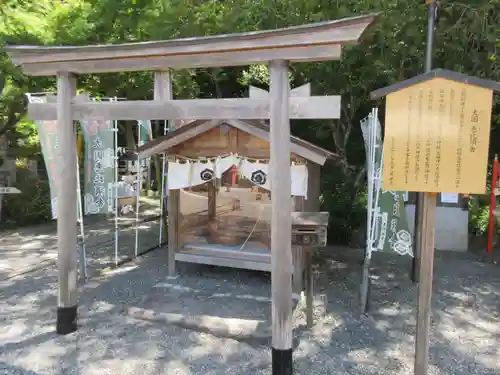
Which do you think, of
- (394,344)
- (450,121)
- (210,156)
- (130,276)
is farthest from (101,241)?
(450,121)

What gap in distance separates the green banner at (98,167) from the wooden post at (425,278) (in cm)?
591

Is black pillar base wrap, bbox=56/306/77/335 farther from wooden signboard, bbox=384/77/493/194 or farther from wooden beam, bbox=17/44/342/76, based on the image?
wooden signboard, bbox=384/77/493/194

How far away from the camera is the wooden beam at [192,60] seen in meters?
4.46

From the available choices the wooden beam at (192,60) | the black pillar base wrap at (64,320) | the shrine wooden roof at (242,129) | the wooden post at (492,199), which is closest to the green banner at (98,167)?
the shrine wooden roof at (242,129)

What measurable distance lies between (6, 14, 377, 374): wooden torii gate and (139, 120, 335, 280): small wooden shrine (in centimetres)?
229

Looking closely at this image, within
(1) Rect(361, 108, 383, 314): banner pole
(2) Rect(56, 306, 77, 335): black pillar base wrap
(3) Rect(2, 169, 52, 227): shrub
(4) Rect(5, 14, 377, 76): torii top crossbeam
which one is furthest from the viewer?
(3) Rect(2, 169, 52, 227): shrub

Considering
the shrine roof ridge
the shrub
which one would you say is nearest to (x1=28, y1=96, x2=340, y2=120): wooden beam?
the shrine roof ridge

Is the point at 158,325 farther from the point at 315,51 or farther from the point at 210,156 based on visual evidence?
the point at 315,51

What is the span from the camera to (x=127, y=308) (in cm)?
661

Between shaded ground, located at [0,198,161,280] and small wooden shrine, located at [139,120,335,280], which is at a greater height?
small wooden shrine, located at [139,120,335,280]

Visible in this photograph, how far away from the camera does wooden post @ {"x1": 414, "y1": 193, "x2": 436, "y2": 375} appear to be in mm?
3984

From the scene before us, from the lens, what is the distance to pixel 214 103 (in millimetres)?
4914

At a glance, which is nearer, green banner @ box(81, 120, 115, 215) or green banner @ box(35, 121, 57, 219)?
green banner @ box(35, 121, 57, 219)

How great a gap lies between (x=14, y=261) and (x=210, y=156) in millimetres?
5053
